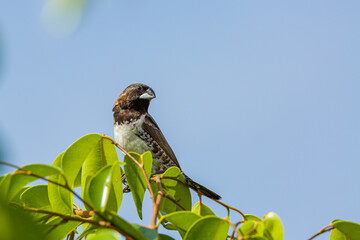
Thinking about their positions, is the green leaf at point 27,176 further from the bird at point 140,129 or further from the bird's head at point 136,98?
the bird's head at point 136,98

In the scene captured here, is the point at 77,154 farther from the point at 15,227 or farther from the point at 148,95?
the point at 148,95

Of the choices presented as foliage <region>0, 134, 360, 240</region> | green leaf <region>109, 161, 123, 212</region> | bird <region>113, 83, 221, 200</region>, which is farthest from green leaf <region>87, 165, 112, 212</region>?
bird <region>113, 83, 221, 200</region>

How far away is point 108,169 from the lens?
168cm

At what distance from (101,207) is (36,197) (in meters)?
1.01

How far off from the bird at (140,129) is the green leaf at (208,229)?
12.6 ft

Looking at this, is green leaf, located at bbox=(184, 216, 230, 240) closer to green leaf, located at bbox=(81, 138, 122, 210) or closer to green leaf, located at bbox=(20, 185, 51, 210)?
green leaf, located at bbox=(81, 138, 122, 210)

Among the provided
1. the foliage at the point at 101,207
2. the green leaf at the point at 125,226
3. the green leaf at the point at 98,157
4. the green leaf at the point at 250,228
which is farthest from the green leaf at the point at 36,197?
the green leaf at the point at 250,228

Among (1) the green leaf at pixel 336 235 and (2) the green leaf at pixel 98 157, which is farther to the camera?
(2) the green leaf at pixel 98 157

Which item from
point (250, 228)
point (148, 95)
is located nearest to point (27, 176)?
point (250, 228)

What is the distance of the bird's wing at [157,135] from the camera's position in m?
5.82

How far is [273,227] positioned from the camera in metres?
1.81

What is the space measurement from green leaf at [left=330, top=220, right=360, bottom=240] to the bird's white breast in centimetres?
383

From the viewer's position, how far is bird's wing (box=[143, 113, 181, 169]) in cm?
582

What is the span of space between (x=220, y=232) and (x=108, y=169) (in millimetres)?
517
